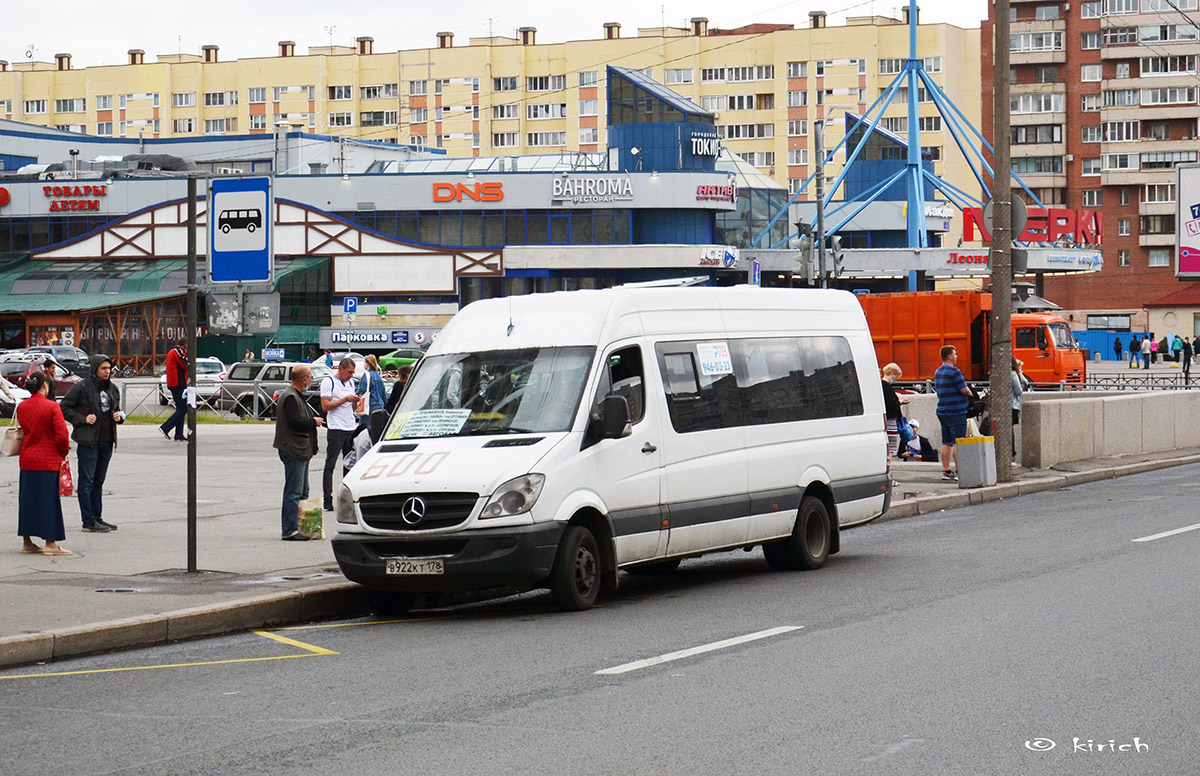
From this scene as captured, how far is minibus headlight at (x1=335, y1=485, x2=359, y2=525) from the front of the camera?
36.7 ft

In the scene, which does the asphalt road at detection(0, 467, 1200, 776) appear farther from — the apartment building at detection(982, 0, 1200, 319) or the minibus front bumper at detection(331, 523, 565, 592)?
the apartment building at detection(982, 0, 1200, 319)

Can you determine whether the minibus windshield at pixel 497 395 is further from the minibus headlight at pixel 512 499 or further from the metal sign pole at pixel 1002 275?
the metal sign pole at pixel 1002 275

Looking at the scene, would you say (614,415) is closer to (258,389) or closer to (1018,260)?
(1018,260)

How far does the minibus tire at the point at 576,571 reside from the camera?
10.9 m

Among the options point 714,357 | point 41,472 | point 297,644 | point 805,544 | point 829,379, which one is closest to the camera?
point 297,644

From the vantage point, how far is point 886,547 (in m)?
15.3

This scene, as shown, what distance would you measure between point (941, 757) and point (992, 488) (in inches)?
598

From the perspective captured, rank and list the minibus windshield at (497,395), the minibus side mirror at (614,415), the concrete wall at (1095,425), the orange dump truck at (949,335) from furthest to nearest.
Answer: the orange dump truck at (949,335) < the concrete wall at (1095,425) < the minibus windshield at (497,395) < the minibus side mirror at (614,415)

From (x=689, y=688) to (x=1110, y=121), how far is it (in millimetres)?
112298

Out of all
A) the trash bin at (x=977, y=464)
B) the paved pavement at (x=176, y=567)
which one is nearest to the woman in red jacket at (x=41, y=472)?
the paved pavement at (x=176, y=567)

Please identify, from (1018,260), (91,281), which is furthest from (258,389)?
(91,281)

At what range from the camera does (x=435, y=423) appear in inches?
457

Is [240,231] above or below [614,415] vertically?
above

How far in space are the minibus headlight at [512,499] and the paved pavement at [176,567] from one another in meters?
1.67
